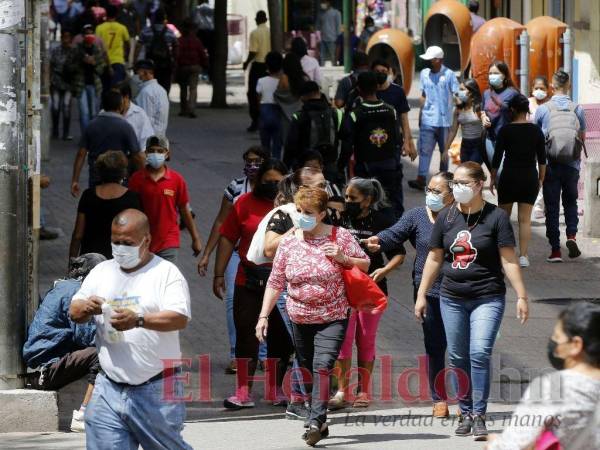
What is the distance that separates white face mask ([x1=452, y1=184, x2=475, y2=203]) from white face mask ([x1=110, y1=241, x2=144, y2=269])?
2.57 m

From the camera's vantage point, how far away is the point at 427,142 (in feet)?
58.0

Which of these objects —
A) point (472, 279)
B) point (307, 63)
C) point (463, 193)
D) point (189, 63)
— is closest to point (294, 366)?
point (472, 279)

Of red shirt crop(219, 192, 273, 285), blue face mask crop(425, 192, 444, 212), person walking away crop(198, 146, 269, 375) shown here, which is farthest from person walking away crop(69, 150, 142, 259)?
blue face mask crop(425, 192, 444, 212)

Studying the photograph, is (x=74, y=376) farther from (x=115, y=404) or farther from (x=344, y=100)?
(x=344, y=100)

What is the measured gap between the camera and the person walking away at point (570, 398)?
17.4ft

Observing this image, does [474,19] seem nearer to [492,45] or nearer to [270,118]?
[492,45]

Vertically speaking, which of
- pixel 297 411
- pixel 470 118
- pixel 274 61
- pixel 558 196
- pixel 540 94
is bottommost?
pixel 297 411

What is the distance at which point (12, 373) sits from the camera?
8.94 m

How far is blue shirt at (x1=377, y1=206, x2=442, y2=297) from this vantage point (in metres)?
9.31

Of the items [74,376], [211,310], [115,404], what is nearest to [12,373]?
[74,376]

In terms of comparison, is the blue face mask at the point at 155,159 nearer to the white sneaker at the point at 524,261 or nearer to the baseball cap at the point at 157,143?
the baseball cap at the point at 157,143

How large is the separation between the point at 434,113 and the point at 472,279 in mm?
9080

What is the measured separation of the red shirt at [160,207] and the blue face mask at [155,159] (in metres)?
0.11

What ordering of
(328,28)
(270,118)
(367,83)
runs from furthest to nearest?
(328,28) → (270,118) → (367,83)
